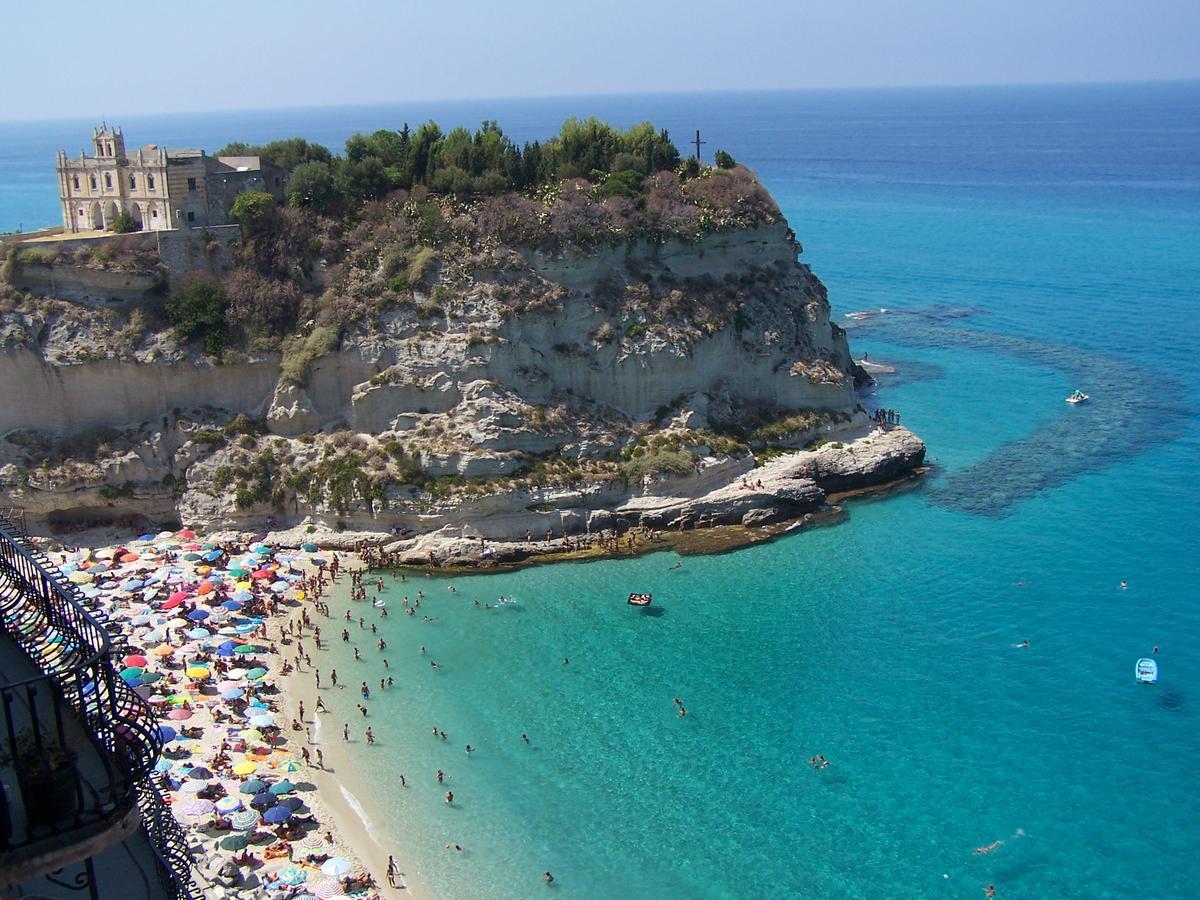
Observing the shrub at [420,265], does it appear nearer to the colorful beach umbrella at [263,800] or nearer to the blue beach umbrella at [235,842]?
the colorful beach umbrella at [263,800]

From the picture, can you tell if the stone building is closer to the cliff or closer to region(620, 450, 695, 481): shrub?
the cliff

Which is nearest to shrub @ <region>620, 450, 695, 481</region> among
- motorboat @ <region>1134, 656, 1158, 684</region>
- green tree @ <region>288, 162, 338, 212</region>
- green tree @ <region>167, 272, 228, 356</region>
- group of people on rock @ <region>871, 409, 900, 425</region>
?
group of people on rock @ <region>871, 409, 900, 425</region>

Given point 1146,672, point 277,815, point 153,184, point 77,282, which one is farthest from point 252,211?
point 1146,672

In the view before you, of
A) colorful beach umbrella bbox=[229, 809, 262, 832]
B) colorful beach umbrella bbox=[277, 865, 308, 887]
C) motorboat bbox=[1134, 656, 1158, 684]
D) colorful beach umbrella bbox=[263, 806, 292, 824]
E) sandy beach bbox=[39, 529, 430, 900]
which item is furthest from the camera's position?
motorboat bbox=[1134, 656, 1158, 684]

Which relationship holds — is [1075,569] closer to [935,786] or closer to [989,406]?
[935,786]

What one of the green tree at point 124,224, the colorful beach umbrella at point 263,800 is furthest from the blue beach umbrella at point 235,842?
the green tree at point 124,224

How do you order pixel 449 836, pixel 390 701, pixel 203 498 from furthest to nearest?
pixel 203 498 → pixel 390 701 → pixel 449 836

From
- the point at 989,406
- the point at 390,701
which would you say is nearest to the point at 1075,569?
the point at 989,406
